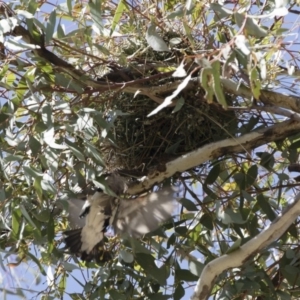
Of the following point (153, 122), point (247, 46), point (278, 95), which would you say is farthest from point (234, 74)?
point (247, 46)

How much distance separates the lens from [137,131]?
6.31 feet

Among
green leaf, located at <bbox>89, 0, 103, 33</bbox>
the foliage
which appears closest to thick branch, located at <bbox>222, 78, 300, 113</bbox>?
the foliage

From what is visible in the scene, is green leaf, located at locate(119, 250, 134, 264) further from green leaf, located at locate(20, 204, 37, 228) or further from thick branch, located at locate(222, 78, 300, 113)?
thick branch, located at locate(222, 78, 300, 113)

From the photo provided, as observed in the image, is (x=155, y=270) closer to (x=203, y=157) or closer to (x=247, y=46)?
(x=203, y=157)

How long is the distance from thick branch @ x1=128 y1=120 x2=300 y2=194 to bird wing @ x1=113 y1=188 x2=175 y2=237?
0.12 ft

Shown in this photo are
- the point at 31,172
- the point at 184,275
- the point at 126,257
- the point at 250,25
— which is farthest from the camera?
the point at 184,275

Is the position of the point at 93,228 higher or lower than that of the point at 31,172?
lower

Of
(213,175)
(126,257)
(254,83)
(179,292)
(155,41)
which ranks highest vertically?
(155,41)

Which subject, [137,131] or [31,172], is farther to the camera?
[137,131]

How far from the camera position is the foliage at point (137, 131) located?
168 centimetres

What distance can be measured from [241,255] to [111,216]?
369 millimetres

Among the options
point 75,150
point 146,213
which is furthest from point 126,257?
point 75,150

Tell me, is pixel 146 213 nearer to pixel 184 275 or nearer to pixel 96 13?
pixel 184 275

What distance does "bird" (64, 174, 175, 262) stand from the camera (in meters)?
1.85
